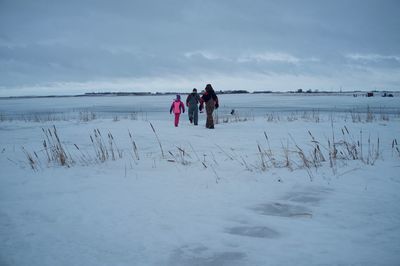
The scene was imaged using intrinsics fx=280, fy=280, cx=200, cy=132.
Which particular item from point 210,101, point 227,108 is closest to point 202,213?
point 210,101

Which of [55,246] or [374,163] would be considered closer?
[55,246]

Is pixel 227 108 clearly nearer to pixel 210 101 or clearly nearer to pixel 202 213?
pixel 210 101

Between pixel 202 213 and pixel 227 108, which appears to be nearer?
pixel 202 213

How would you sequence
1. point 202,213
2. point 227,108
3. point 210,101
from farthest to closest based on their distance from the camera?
1. point 227,108
2. point 210,101
3. point 202,213

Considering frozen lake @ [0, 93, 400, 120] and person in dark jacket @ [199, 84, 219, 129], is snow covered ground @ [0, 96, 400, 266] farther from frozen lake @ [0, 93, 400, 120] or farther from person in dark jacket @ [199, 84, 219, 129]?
frozen lake @ [0, 93, 400, 120]

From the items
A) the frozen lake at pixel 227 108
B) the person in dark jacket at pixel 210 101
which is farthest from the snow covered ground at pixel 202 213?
the frozen lake at pixel 227 108

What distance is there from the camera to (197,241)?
2.61 m

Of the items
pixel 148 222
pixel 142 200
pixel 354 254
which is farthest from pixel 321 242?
→ pixel 142 200

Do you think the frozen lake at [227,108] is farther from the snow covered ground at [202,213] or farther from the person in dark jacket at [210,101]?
the snow covered ground at [202,213]

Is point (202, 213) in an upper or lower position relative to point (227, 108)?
lower

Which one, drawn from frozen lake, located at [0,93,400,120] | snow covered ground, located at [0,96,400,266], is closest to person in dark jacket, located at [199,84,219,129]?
snow covered ground, located at [0,96,400,266]

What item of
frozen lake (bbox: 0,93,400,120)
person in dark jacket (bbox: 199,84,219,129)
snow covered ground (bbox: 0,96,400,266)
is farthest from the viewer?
frozen lake (bbox: 0,93,400,120)

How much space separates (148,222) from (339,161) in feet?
13.4

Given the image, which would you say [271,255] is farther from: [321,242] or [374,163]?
[374,163]
